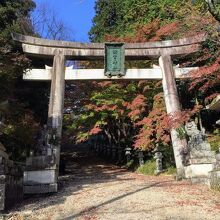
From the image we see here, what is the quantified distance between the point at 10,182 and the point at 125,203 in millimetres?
3105

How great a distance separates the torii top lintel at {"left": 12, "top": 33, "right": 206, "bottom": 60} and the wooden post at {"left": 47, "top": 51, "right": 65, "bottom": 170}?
1.20ft

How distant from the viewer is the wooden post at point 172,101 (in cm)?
1313

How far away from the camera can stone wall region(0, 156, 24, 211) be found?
826cm

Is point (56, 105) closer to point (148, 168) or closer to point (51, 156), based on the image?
point (51, 156)

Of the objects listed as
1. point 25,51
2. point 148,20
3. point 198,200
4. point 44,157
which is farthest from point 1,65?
point 148,20

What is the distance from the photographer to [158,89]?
1683cm

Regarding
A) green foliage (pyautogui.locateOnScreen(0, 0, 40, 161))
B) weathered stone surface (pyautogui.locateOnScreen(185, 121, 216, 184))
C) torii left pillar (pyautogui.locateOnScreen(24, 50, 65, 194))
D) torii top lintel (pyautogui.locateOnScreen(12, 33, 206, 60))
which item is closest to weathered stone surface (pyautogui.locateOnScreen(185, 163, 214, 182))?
weathered stone surface (pyautogui.locateOnScreen(185, 121, 216, 184))

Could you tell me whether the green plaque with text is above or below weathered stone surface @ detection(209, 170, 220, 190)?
above

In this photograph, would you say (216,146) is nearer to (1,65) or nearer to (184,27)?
(184,27)

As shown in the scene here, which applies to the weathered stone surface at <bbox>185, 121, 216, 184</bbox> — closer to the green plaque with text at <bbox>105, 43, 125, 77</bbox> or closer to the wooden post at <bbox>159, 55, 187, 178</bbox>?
the wooden post at <bbox>159, 55, 187, 178</bbox>

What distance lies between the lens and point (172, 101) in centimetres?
1405

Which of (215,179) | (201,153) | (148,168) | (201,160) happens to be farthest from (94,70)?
(215,179)

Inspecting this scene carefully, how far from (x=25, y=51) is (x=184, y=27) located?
574cm

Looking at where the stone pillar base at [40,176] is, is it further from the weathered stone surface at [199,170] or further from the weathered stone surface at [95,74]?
the weathered stone surface at [199,170]
